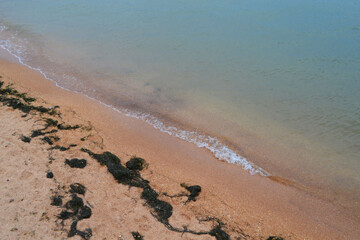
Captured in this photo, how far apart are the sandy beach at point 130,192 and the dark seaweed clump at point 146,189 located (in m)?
0.02

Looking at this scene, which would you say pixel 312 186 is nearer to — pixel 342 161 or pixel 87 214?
pixel 342 161

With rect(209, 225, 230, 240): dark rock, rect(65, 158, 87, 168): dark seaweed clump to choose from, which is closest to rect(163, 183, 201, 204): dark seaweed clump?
rect(209, 225, 230, 240): dark rock

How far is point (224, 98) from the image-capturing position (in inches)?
301

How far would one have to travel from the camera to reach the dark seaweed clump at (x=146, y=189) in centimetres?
381

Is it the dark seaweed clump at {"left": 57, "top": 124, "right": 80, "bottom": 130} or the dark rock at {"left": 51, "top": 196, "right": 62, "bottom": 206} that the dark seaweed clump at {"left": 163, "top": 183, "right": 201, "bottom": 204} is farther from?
the dark seaweed clump at {"left": 57, "top": 124, "right": 80, "bottom": 130}

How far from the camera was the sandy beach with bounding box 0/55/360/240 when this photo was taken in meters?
3.66

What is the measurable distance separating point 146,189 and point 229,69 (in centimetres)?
600

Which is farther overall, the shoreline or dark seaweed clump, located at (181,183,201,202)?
the shoreline

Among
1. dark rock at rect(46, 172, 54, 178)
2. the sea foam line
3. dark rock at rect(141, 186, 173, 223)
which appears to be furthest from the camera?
the sea foam line

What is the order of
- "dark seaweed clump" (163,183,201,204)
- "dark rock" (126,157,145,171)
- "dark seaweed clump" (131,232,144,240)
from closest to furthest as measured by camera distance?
→ "dark seaweed clump" (131,232,144,240)
"dark seaweed clump" (163,183,201,204)
"dark rock" (126,157,145,171)

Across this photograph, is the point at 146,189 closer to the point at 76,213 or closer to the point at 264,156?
the point at 76,213

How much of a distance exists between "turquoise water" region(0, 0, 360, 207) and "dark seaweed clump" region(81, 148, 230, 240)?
1.91m

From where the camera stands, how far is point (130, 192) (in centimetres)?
427

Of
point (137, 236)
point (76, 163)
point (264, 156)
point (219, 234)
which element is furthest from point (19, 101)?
point (264, 156)
